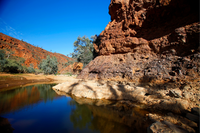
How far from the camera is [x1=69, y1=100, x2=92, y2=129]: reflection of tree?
4.31 meters

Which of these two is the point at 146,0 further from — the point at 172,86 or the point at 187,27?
the point at 172,86

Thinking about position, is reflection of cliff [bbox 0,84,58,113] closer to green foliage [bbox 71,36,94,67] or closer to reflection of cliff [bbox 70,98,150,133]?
reflection of cliff [bbox 70,98,150,133]

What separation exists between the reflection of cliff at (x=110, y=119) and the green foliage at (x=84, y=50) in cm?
2162

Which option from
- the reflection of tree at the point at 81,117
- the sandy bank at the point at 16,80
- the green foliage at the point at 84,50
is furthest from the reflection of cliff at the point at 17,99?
the green foliage at the point at 84,50

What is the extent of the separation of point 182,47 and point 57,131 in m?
10.4

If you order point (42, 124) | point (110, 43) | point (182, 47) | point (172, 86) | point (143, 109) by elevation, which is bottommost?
point (42, 124)

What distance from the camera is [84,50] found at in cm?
2828

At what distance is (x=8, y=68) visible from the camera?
22.6m

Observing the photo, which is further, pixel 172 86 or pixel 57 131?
pixel 172 86

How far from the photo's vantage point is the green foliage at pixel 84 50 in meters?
26.9

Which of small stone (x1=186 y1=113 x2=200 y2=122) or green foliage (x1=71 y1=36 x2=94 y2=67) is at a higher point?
green foliage (x1=71 y1=36 x2=94 y2=67)

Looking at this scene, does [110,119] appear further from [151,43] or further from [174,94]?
[151,43]

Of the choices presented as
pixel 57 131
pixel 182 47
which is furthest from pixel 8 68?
pixel 182 47

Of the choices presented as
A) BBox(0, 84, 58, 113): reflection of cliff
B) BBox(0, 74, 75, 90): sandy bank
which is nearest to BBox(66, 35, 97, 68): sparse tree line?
BBox(0, 74, 75, 90): sandy bank
